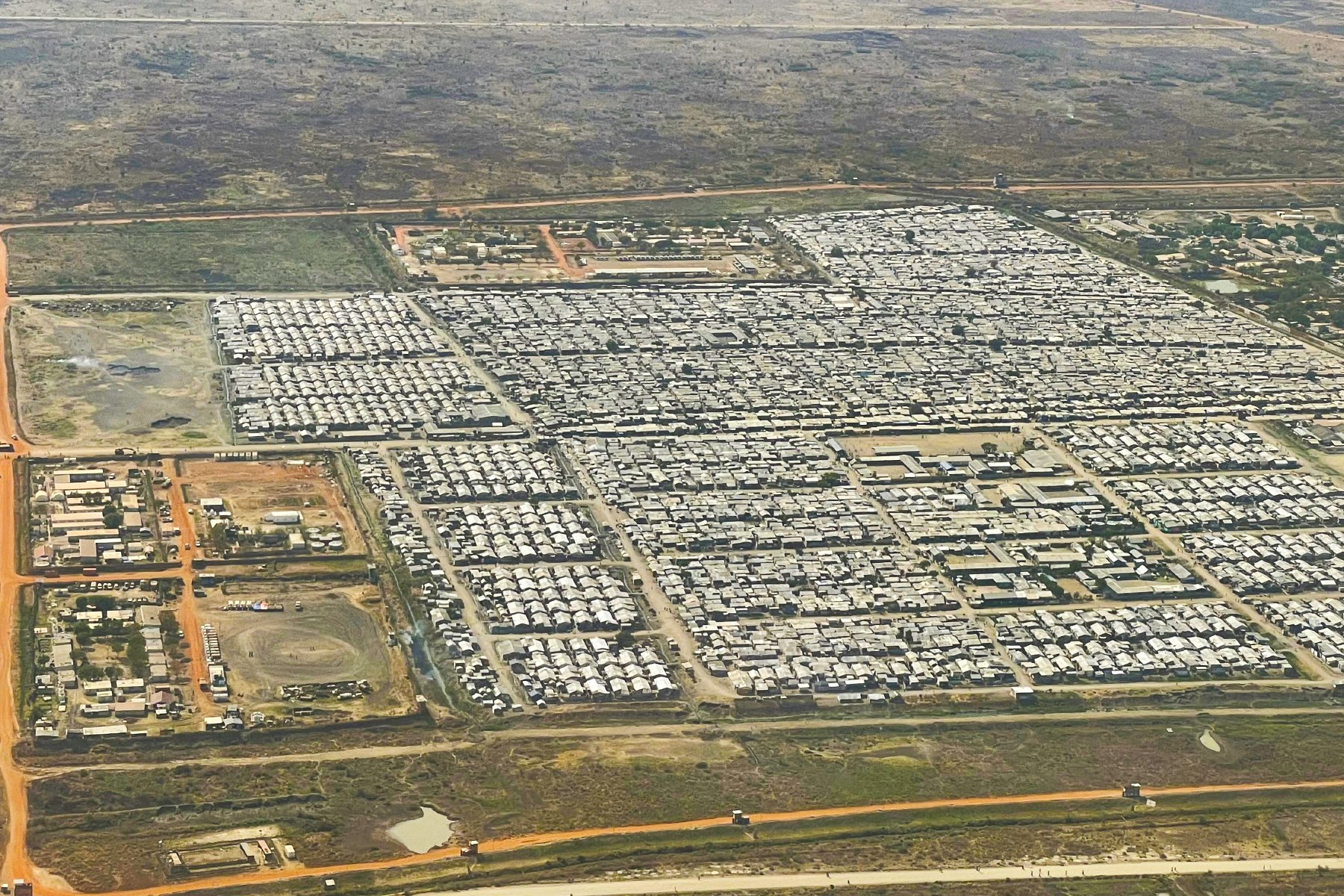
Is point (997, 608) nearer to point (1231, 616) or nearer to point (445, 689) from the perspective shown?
point (1231, 616)

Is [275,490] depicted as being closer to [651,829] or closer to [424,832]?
[424,832]

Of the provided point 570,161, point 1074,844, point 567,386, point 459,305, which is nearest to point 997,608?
point 1074,844

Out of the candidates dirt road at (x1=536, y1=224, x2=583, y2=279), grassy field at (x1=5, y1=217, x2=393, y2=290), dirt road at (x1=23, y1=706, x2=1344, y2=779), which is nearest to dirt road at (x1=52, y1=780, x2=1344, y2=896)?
dirt road at (x1=23, y1=706, x2=1344, y2=779)

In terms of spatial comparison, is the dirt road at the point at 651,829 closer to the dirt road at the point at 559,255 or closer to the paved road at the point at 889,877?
the paved road at the point at 889,877

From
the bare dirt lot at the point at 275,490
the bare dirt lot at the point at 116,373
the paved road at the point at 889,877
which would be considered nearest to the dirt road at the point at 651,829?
the paved road at the point at 889,877

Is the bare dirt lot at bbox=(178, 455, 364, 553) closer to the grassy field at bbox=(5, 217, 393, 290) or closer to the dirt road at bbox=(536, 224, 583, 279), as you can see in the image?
the grassy field at bbox=(5, 217, 393, 290)

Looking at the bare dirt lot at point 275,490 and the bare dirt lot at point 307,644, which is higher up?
the bare dirt lot at point 307,644

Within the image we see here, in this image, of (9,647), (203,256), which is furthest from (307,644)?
(203,256)
